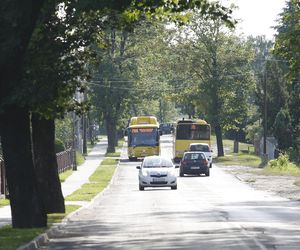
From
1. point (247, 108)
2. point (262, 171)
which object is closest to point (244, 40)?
point (247, 108)

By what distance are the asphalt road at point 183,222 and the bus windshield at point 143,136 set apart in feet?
117

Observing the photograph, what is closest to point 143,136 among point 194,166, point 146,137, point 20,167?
point 146,137

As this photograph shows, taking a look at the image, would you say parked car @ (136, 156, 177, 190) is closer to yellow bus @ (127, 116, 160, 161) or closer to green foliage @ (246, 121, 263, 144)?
yellow bus @ (127, 116, 160, 161)

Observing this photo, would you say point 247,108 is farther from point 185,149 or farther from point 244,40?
point 185,149

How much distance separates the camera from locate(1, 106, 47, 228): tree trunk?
2148 centimetres

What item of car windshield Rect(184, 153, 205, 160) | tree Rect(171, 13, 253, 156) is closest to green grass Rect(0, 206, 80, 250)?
car windshield Rect(184, 153, 205, 160)

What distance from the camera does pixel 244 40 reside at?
9494cm

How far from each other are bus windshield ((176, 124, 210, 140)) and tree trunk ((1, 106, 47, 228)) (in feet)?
189

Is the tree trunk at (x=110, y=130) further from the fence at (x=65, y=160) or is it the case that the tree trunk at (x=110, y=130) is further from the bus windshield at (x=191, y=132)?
the fence at (x=65, y=160)

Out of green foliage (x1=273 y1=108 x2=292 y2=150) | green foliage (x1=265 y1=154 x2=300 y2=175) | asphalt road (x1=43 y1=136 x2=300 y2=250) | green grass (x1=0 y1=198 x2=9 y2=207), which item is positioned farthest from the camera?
green foliage (x1=273 y1=108 x2=292 y2=150)

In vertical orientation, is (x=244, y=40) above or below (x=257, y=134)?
above

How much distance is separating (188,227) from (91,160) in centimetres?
6323

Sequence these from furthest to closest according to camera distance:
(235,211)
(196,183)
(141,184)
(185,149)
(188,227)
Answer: (185,149) < (196,183) < (141,184) < (235,211) < (188,227)

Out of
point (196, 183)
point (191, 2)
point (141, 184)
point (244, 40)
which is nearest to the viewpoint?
point (191, 2)
